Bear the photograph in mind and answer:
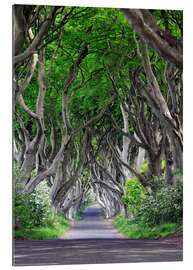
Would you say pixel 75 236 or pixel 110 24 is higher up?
pixel 110 24

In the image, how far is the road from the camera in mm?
9430

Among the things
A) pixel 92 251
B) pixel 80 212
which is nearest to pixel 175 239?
pixel 92 251

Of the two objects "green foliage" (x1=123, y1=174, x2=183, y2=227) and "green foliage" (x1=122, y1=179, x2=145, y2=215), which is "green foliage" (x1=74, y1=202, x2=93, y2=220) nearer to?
"green foliage" (x1=122, y1=179, x2=145, y2=215)

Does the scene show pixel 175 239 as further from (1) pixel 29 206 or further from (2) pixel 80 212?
(2) pixel 80 212

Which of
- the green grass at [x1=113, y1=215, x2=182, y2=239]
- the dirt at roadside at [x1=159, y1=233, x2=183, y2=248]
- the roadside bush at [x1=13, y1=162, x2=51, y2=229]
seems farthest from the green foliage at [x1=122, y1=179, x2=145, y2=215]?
the dirt at roadside at [x1=159, y1=233, x2=183, y2=248]

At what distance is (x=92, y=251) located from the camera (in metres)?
9.74

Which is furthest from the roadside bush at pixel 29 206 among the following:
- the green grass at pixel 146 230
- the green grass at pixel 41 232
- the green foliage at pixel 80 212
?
the green foliage at pixel 80 212

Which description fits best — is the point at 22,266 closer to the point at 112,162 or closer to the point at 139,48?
the point at 139,48

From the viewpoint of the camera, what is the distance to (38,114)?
13.2 m

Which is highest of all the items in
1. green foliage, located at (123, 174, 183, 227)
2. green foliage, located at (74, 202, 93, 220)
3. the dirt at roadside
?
green foliage, located at (123, 174, 183, 227)

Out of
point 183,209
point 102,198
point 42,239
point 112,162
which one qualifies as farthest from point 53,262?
point 102,198

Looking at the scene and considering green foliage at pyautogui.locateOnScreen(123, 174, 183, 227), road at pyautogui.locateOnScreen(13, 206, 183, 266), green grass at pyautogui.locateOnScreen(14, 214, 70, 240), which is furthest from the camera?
green foliage at pyautogui.locateOnScreen(123, 174, 183, 227)
